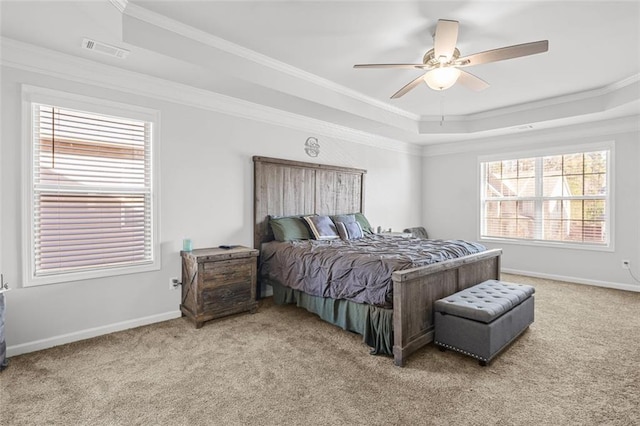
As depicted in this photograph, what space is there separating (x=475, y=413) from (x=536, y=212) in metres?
4.78

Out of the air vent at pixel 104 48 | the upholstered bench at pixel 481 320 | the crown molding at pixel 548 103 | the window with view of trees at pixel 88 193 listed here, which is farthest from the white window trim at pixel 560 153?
the air vent at pixel 104 48

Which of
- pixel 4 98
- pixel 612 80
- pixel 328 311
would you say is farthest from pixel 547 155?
pixel 4 98

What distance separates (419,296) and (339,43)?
236 cm

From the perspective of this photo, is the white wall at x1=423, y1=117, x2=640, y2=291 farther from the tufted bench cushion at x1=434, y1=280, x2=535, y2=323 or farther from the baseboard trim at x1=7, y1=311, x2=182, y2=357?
the baseboard trim at x1=7, y1=311, x2=182, y2=357

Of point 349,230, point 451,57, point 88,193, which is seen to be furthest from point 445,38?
point 88,193

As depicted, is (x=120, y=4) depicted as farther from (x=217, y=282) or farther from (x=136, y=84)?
(x=217, y=282)

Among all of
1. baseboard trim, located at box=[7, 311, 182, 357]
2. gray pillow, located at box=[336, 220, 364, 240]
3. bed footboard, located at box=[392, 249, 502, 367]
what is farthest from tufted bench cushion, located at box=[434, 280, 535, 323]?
baseboard trim, located at box=[7, 311, 182, 357]

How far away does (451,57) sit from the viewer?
9.10 feet

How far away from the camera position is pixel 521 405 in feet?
6.50

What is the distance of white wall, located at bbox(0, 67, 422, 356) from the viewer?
263 cm

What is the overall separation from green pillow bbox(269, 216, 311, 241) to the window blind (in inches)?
55.6

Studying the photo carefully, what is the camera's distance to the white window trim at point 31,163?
2664 millimetres

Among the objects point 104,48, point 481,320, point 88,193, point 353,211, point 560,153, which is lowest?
point 481,320

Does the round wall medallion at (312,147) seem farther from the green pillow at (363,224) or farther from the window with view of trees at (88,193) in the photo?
the window with view of trees at (88,193)
